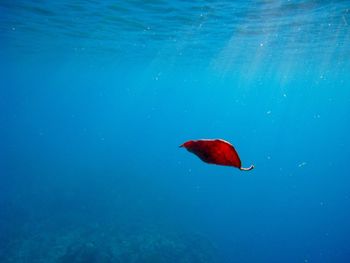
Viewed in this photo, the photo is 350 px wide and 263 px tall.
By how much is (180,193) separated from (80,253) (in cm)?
2510

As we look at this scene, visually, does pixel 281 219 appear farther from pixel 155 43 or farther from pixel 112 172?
pixel 155 43

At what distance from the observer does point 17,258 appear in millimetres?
19516

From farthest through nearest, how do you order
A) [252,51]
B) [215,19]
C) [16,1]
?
[252,51]
[215,19]
[16,1]

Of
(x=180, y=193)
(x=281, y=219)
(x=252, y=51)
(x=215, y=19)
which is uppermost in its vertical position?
(x=215, y=19)

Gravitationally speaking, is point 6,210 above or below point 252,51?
below

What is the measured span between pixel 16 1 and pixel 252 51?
21913 mm

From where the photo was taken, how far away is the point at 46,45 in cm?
3178

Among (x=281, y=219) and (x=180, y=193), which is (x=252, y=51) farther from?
(x=281, y=219)

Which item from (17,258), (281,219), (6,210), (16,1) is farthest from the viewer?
(281,219)

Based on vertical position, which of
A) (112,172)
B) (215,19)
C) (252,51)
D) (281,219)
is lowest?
(281,219)

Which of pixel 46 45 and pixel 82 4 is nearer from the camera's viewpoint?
pixel 82 4

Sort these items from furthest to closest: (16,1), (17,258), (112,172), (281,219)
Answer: (281,219), (112,172), (17,258), (16,1)

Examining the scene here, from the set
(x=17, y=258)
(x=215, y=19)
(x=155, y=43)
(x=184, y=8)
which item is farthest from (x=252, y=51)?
(x=17, y=258)

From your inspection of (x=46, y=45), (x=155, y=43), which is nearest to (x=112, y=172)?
(x=46, y=45)
